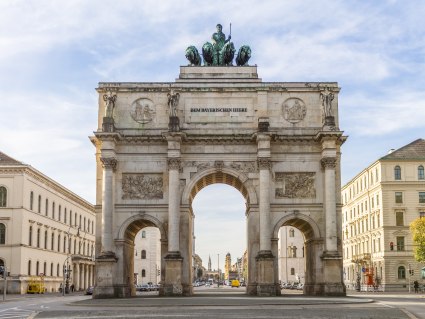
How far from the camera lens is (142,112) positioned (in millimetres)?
49906

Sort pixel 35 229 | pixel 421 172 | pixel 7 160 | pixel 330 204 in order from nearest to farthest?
pixel 330 204, pixel 7 160, pixel 35 229, pixel 421 172

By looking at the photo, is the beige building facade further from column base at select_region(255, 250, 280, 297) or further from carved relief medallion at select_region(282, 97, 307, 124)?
column base at select_region(255, 250, 280, 297)

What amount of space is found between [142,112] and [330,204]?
14587 mm

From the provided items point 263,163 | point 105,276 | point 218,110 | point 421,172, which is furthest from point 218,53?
point 421,172

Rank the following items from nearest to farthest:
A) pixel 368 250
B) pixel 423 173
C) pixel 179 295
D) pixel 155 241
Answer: pixel 179 295, pixel 423 173, pixel 368 250, pixel 155 241

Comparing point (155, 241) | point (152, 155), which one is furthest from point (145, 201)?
point (155, 241)

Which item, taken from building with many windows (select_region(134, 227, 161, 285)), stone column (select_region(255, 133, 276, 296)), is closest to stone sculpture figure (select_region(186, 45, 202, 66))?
stone column (select_region(255, 133, 276, 296))

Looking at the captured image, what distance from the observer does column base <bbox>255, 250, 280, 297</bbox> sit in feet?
152

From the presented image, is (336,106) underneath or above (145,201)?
above

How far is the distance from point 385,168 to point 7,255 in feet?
137

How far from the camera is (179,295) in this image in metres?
45.9

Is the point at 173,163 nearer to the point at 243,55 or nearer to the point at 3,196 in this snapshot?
the point at 243,55

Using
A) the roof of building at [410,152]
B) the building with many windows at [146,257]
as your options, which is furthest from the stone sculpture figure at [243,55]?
the building with many windows at [146,257]

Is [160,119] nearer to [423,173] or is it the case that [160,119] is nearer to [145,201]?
[145,201]
